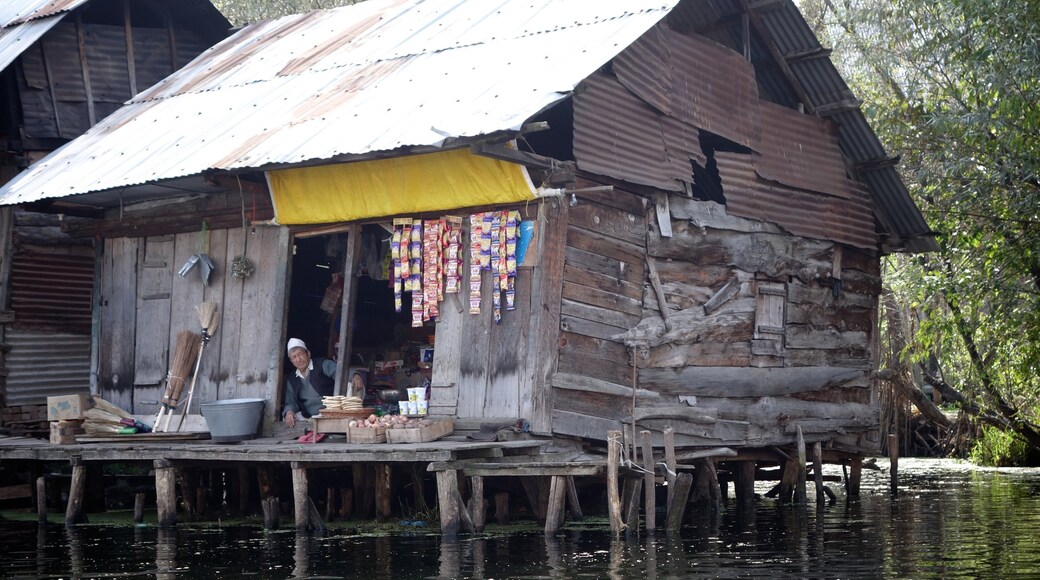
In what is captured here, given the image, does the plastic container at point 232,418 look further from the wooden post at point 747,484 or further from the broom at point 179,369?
the wooden post at point 747,484

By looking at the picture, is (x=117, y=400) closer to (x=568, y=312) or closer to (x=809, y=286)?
(x=568, y=312)

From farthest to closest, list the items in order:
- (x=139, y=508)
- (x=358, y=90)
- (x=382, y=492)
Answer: (x=139, y=508)
(x=358, y=90)
(x=382, y=492)

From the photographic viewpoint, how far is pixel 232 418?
549 inches

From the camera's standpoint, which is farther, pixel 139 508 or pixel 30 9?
pixel 30 9

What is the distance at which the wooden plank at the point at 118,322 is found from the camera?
16.4 metres

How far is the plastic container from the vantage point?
1394cm

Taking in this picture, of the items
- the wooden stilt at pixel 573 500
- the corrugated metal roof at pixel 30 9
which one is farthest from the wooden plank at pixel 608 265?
the corrugated metal roof at pixel 30 9

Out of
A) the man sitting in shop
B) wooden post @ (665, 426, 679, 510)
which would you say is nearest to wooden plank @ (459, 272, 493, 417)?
wooden post @ (665, 426, 679, 510)

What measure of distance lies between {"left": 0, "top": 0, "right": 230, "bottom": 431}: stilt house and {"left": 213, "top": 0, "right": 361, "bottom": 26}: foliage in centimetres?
954

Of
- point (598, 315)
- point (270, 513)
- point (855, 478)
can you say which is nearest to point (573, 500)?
point (598, 315)

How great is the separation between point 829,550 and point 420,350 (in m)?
5.78

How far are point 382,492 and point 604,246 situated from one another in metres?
3.42

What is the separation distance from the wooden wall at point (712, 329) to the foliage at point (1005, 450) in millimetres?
5805

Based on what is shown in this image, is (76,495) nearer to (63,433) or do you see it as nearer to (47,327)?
(63,433)
